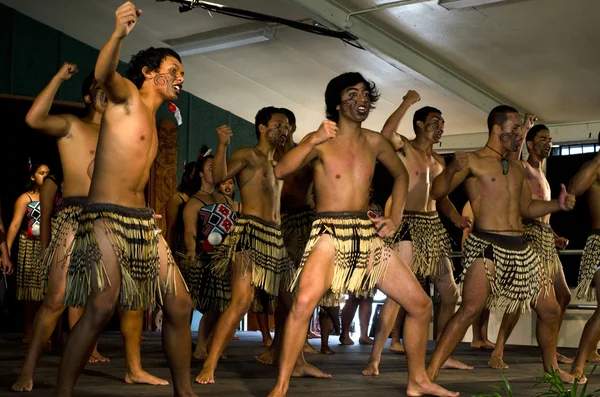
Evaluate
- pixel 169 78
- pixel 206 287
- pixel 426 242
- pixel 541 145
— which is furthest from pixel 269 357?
pixel 541 145

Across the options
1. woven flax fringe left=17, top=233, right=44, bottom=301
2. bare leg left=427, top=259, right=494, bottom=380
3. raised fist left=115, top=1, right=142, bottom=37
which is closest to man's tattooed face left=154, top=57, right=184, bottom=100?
raised fist left=115, top=1, right=142, bottom=37

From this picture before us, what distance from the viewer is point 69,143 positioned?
3967 millimetres

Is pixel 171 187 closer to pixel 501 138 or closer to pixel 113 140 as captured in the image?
pixel 501 138

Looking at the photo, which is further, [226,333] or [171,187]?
[171,187]

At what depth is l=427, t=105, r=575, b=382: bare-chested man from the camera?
418 centimetres

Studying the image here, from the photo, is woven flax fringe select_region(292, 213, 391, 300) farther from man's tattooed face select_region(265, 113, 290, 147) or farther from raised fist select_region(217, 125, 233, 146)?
man's tattooed face select_region(265, 113, 290, 147)

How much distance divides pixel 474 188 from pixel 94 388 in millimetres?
2086

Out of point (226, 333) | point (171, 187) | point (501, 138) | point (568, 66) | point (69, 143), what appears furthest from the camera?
point (171, 187)

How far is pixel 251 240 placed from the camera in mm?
4484

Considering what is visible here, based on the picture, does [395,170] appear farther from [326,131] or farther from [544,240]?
[544,240]

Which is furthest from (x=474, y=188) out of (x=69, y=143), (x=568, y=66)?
(x=568, y=66)

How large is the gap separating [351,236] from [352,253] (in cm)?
7

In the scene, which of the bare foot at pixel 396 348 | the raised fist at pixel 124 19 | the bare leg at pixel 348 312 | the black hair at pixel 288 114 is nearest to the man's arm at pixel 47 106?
the raised fist at pixel 124 19

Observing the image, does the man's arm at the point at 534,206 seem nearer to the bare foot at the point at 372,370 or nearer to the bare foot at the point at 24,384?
the bare foot at the point at 372,370
